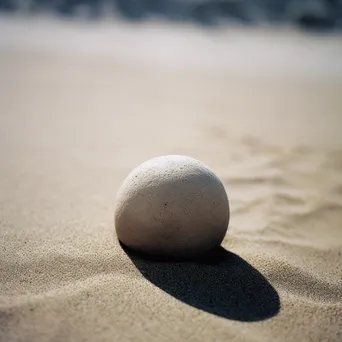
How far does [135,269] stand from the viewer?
242cm

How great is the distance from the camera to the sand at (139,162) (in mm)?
2123

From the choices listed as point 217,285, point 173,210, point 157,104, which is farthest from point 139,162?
point 157,104

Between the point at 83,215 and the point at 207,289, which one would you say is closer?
the point at 207,289

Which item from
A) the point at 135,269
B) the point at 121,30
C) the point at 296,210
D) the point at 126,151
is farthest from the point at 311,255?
the point at 121,30

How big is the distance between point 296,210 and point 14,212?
2.11 m

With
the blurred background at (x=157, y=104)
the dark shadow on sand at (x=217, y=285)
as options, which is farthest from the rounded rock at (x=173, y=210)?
the blurred background at (x=157, y=104)

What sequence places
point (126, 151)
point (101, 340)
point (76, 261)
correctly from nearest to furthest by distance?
point (101, 340) < point (76, 261) < point (126, 151)

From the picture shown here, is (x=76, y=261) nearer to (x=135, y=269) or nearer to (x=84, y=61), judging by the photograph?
(x=135, y=269)

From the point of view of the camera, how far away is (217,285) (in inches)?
93.6

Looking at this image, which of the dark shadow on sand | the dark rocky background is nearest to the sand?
the dark shadow on sand

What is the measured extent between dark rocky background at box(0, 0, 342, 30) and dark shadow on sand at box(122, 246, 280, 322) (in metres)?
20.2

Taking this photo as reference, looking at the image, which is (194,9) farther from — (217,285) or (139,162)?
(217,285)

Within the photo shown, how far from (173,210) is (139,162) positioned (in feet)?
6.81

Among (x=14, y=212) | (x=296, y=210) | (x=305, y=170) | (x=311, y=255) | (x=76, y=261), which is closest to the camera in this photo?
(x=76, y=261)
